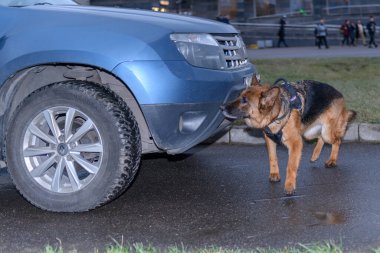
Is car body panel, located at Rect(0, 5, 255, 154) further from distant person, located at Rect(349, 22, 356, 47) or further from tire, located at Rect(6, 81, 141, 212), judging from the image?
distant person, located at Rect(349, 22, 356, 47)

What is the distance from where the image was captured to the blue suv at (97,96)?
5031mm

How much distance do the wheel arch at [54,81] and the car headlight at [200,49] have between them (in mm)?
525

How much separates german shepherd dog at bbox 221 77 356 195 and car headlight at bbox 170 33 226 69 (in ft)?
1.08

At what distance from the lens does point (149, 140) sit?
18.2ft

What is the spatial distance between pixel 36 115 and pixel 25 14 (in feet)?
2.55

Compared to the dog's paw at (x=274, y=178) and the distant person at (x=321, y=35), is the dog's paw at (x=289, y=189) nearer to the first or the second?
the dog's paw at (x=274, y=178)

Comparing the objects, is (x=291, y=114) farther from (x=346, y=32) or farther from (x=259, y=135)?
(x=346, y=32)

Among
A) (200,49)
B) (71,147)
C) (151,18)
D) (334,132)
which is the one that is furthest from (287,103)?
(71,147)

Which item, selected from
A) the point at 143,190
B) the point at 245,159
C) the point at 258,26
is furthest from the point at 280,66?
the point at 258,26

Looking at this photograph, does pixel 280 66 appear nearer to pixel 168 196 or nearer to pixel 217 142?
pixel 217 142

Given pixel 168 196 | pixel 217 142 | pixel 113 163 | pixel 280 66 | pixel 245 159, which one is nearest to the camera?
pixel 113 163

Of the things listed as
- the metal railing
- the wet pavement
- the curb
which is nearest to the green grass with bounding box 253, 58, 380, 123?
the curb

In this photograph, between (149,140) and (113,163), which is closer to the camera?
(113,163)

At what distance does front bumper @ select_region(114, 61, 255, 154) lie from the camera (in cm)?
500
